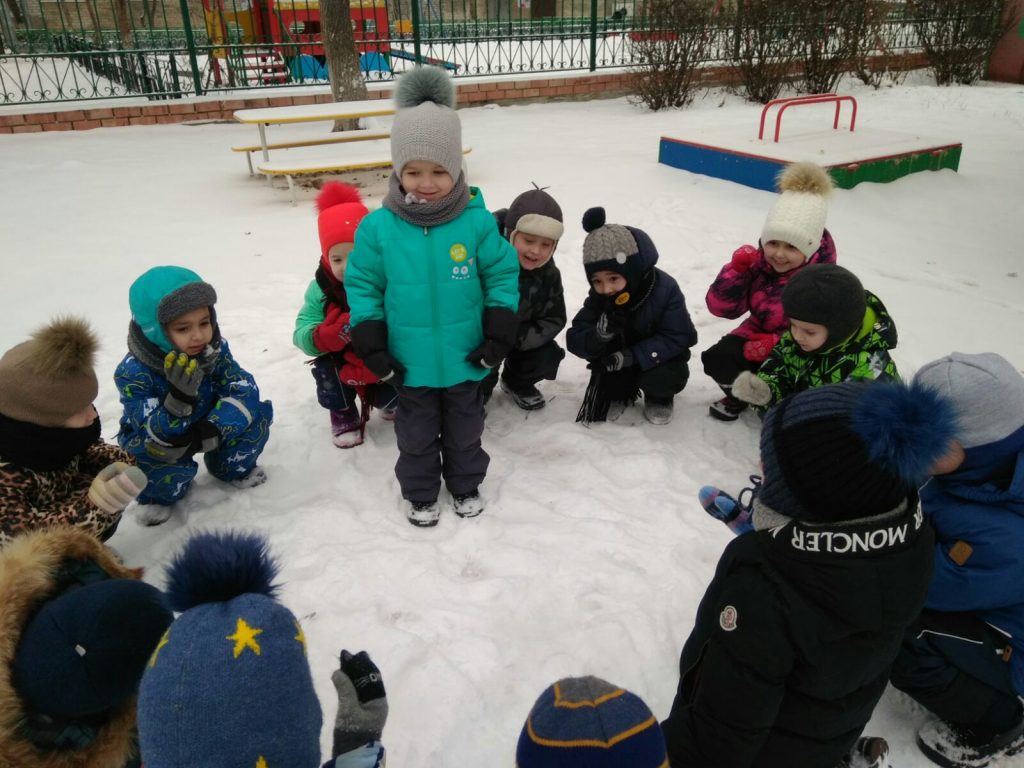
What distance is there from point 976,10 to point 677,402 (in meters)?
12.4

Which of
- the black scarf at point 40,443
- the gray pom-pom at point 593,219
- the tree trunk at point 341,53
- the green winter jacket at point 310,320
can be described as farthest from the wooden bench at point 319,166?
the black scarf at point 40,443

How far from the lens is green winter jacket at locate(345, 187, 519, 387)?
2510 mm

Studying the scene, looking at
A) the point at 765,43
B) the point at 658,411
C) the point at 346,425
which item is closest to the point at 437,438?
the point at 346,425

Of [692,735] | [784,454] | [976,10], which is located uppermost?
[976,10]

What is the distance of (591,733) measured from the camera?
3.14ft

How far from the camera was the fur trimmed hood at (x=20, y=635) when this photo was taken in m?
1.19

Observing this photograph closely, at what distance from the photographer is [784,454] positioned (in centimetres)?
140

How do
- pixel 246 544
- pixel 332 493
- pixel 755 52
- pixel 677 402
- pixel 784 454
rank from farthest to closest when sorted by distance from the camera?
pixel 755 52, pixel 677 402, pixel 332 493, pixel 784 454, pixel 246 544

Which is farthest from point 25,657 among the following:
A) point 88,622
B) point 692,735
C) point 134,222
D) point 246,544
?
point 134,222

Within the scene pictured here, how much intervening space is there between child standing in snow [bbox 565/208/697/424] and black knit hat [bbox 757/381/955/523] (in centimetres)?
173

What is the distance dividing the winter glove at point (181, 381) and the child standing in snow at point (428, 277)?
0.57 m

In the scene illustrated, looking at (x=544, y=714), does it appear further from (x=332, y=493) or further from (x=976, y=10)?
(x=976, y=10)

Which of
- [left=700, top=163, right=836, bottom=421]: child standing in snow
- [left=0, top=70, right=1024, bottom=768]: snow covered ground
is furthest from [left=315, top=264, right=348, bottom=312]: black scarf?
[left=700, top=163, right=836, bottom=421]: child standing in snow

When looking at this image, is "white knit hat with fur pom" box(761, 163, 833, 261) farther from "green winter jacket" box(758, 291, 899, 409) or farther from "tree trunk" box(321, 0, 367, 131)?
"tree trunk" box(321, 0, 367, 131)
